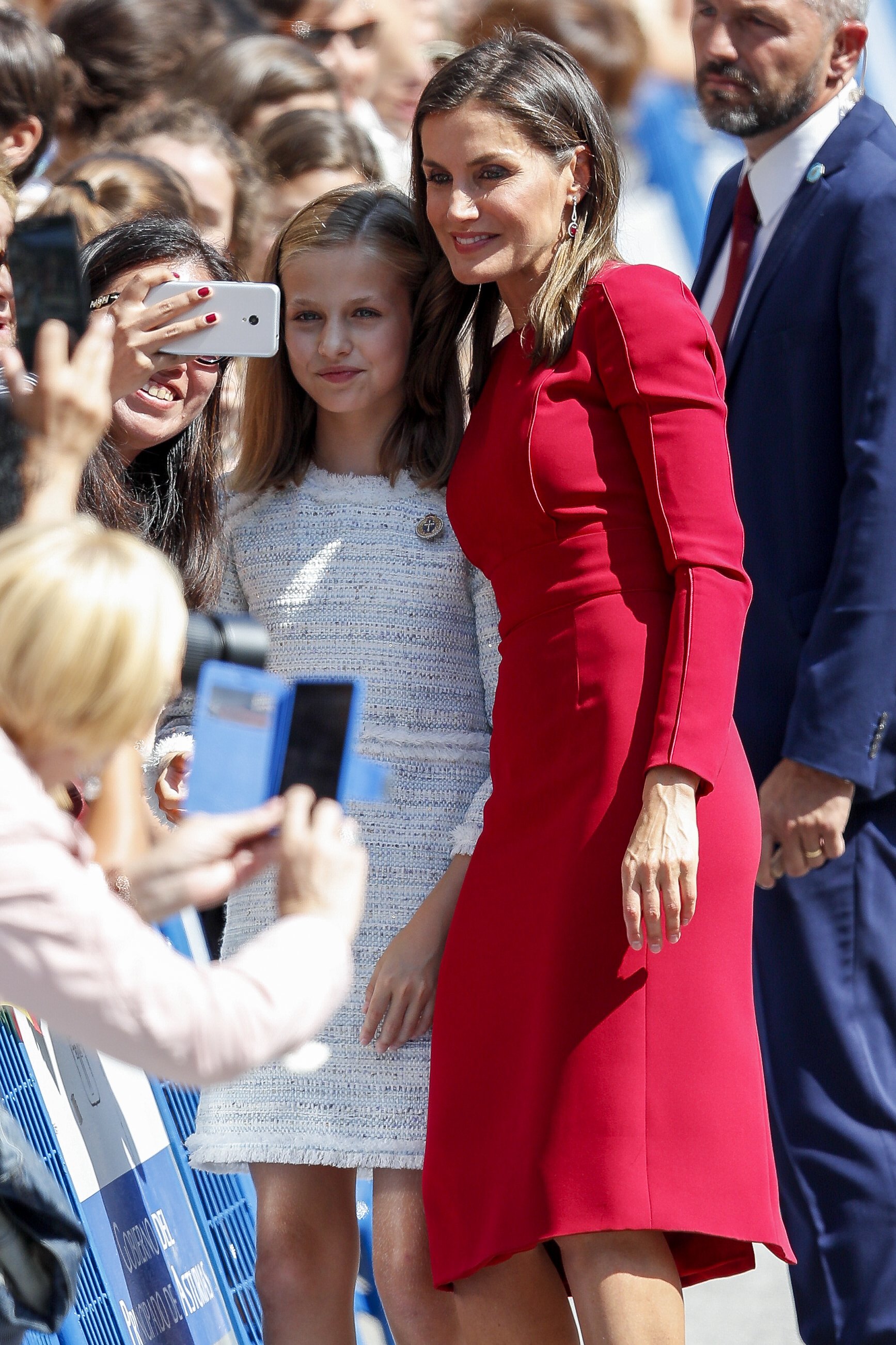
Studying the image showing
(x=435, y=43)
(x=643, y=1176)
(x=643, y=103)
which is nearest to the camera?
(x=643, y=1176)

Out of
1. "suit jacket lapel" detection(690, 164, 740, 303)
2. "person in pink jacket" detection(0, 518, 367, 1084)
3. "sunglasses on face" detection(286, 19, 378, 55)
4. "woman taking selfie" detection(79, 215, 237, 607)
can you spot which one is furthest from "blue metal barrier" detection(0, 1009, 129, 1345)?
"sunglasses on face" detection(286, 19, 378, 55)

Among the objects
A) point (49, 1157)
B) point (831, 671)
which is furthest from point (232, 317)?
point (49, 1157)

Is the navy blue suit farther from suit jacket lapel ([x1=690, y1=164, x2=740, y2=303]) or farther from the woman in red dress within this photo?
the woman in red dress

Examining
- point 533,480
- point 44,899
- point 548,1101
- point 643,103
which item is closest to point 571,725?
point 533,480

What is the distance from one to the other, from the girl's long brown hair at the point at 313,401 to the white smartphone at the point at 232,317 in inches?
11.1

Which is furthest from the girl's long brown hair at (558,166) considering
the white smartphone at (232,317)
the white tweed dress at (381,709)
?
the white smartphone at (232,317)

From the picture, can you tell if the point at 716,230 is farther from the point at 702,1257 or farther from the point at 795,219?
the point at 702,1257

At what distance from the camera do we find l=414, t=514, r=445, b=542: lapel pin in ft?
8.32

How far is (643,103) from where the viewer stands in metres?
4.91

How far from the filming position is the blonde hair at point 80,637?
4.74ft

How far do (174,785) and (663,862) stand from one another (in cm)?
77

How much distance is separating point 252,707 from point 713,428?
837mm

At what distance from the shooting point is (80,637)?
1.45m

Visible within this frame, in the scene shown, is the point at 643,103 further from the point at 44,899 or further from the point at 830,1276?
the point at 44,899
